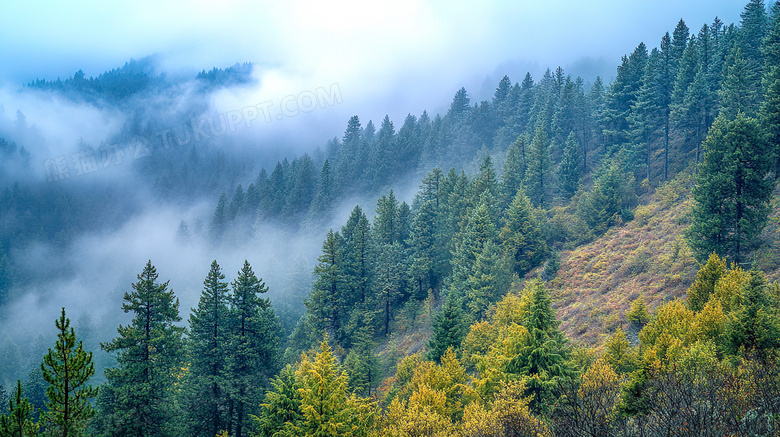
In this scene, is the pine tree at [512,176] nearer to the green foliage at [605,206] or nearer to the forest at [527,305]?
the forest at [527,305]

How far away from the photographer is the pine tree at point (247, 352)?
103ft

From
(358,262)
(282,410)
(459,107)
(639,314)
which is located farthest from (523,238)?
(459,107)

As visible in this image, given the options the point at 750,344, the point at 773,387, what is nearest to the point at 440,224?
the point at 750,344

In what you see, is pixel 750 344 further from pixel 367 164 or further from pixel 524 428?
pixel 367 164

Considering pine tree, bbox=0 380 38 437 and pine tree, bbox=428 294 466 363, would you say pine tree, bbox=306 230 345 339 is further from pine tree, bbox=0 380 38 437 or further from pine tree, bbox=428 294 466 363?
pine tree, bbox=0 380 38 437

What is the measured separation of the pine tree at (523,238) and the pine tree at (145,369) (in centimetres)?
3501

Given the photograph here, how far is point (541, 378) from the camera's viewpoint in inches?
829

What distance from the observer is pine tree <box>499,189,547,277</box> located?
49125mm

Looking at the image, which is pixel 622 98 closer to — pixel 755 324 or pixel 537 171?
pixel 537 171

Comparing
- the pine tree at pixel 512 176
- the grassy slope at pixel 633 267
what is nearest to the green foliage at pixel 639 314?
the grassy slope at pixel 633 267

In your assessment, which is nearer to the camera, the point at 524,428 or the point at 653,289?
the point at 524,428

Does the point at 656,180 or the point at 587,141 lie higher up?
the point at 587,141

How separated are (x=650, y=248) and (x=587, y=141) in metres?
41.0

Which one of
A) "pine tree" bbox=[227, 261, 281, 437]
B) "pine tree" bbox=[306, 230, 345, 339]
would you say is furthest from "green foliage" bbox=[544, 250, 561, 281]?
"pine tree" bbox=[227, 261, 281, 437]
